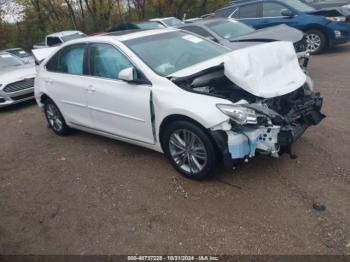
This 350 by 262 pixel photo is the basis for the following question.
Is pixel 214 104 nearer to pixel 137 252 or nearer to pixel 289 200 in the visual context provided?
pixel 289 200

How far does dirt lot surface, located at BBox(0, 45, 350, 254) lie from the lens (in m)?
3.23

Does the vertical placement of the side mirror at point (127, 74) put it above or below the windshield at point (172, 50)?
below

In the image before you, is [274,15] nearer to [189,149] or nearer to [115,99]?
[115,99]

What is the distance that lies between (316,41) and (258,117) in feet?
25.8

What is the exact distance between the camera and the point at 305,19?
10.2m

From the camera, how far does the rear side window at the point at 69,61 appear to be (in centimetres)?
521

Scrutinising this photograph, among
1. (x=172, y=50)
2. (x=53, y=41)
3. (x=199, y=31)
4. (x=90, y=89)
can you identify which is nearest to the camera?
(x=172, y=50)

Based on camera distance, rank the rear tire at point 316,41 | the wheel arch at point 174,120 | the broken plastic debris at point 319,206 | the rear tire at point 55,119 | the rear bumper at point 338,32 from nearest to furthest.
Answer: the broken plastic debris at point 319,206 < the wheel arch at point 174,120 < the rear tire at point 55,119 < the rear bumper at point 338,32 < the rear tire at point 316,41

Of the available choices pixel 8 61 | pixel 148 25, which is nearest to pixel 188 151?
pixel 8 61

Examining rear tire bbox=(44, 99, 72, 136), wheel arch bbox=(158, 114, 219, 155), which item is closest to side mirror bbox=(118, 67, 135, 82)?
wheel arch bbox=(158, 114, 219, 155)

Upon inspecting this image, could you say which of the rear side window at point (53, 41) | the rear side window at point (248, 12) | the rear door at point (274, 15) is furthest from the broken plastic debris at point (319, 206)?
the rear side window at point (53, 41)

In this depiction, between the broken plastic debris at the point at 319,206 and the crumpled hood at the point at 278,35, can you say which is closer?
the broken plastic debris at the point at 319,206

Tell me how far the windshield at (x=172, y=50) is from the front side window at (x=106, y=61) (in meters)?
0.19

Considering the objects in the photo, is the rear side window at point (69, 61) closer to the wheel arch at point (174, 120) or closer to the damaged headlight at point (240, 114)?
the wheel arch at point (174, 120)
